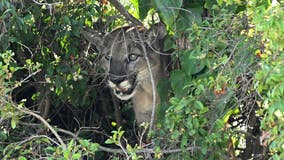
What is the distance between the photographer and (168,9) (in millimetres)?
3930

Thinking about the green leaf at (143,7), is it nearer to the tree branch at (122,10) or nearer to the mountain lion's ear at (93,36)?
the tree branch at (122,10)

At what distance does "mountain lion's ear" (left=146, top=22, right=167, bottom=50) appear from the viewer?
14.7 ft

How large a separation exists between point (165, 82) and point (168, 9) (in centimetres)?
79

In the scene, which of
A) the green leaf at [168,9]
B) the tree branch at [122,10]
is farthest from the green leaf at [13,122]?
the tree branch at [122,10]

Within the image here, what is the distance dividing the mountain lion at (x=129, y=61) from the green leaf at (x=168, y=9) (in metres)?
0.70

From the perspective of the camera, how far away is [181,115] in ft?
12.0

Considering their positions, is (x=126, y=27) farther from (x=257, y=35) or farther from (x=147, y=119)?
(x=257, y=35)

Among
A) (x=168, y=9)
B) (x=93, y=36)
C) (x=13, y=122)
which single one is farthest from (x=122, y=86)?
(x=13, y=122)

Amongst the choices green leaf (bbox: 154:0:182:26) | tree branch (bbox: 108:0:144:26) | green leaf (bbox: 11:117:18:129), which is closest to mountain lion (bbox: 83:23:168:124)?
tree branch (bbox: 108:0:144:26)

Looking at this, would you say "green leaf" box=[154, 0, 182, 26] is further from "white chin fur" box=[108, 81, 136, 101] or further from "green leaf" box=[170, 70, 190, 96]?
"white chin fur" box=[108, 81, 136, 101]

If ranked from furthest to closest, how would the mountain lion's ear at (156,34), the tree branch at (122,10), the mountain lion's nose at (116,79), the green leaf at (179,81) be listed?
the mountain lion's nose at (116,79), the mountain lion's ear at (156,34), the tree branch at (122,10), the green leaf at (179,81)

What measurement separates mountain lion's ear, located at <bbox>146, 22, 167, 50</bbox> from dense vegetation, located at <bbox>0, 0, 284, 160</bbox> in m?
0.08

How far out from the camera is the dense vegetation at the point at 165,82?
10.8 feet

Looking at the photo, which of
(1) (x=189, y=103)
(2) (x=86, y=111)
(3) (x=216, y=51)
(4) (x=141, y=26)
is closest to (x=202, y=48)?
(3) (x=216, y=51)
